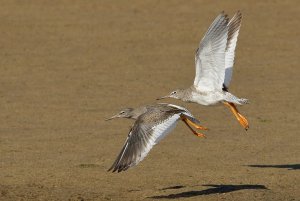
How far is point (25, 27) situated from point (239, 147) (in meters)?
9.64

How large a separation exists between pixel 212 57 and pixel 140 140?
2.64 m

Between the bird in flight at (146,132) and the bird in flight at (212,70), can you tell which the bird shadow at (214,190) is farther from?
the bird in flight at (212,70)

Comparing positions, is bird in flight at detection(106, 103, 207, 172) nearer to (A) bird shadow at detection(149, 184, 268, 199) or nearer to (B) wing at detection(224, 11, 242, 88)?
(A) bird shadow at detection(149, 184, 268, 199)

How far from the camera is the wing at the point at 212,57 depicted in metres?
15.3

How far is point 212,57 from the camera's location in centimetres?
1541

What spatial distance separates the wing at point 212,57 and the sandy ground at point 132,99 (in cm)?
114

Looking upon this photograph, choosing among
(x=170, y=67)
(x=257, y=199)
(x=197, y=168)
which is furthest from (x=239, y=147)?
(x=170, y=67)

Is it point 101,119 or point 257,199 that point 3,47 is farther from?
point 257,199

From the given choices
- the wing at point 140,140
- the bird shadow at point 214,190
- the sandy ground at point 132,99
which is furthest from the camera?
the sandy ground at point 132,99

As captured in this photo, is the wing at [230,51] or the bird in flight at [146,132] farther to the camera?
the wing at [230,51]

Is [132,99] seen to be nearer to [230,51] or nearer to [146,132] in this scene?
[230,51]

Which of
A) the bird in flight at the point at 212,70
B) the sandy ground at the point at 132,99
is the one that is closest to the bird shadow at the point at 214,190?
the sandy ground at the point at 132,99

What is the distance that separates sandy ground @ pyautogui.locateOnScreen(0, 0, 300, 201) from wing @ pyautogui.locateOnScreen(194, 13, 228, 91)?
3.74ft

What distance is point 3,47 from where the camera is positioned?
2416 centimetres
